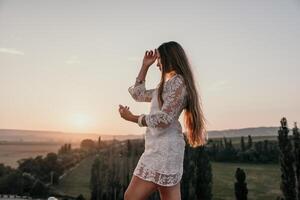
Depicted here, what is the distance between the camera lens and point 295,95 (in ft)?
48.2

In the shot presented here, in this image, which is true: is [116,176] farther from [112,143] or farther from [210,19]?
[210,19]

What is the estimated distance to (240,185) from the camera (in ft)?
60.6

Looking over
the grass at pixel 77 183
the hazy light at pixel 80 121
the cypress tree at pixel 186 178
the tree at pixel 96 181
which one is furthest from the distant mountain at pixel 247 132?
the grass at pixel 77 183

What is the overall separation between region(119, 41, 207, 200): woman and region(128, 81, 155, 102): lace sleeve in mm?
91

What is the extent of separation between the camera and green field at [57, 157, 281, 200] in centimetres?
1744

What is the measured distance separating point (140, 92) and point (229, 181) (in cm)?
1779

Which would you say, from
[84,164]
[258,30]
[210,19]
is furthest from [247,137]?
[210,19]

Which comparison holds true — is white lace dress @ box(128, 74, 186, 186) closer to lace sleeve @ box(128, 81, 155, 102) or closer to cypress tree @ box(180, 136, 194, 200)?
lace sleeve @ box(128, 81, 155, 102)

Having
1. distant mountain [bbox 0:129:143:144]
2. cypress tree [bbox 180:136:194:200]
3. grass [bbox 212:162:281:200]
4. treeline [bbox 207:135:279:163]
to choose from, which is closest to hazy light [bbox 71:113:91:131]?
distant mountain [bbox 0:129:143:144]

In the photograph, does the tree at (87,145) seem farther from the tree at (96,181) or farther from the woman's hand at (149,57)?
the woman's hand at (149,57)

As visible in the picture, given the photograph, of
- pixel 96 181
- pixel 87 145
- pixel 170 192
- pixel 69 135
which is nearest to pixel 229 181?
pixel 96 181

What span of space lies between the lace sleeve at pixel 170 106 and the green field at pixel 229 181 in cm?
1664

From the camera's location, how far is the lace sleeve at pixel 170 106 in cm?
142

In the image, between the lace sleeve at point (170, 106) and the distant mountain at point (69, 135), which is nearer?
the lace sleeve at point (170, 106)
